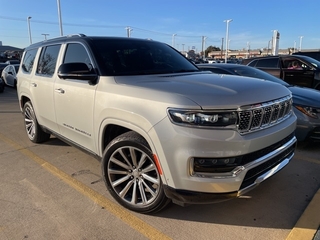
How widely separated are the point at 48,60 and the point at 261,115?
11.2ft

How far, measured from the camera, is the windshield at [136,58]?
328 cm

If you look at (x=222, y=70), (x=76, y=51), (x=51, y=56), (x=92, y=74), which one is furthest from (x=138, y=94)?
(x=222, y=70)

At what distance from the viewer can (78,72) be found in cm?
309

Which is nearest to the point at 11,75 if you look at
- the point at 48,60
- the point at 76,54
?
the point at 48,60

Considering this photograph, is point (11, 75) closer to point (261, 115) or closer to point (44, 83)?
point (44, 83)

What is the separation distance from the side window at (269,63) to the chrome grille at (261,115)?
23.5 feet

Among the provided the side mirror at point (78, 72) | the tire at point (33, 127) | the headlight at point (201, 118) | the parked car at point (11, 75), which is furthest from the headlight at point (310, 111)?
the parked car at point (11, 75)

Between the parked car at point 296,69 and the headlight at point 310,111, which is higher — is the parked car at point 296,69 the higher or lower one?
the higher one

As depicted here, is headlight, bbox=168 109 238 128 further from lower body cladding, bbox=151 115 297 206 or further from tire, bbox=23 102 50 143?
tire, bbox=23 102 50 143

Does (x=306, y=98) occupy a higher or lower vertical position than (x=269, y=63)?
lower

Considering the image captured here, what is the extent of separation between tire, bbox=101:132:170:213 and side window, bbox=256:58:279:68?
813 centimetres

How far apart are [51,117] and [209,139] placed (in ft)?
9.46

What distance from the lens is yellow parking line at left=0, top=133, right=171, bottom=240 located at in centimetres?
260

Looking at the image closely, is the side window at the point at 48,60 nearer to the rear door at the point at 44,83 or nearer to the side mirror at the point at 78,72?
the rear door at the point at 44,83
